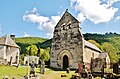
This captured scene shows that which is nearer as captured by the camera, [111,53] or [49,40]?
[111,53]

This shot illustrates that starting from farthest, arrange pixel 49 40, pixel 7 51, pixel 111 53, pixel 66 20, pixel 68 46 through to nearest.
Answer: pixel 49 40 < pixel 111 53 < pixel 7 51 < pixel 66 20 < pixel 68 46

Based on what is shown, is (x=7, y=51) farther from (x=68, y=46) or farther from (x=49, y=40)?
(x=49, y=40)

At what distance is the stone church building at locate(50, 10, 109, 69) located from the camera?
42812mm

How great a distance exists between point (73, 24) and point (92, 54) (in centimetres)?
987

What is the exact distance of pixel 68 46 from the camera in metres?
44.2

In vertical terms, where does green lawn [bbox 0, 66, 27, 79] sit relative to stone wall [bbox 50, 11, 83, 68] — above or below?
below

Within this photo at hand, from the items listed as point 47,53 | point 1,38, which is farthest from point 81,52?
point 47,53

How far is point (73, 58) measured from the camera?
43.4m

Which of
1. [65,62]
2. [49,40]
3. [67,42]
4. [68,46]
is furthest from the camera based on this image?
[49,40]

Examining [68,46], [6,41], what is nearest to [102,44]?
[68,46]

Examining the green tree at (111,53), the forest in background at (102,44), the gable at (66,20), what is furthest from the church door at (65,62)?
the forest in background at (102,44)

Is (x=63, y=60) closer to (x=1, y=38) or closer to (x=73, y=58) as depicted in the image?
(x=73, y=58)

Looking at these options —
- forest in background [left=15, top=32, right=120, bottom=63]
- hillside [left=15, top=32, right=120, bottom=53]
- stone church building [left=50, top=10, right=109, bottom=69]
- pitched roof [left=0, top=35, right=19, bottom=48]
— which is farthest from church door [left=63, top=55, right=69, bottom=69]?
hillside [left=15, top=32, right=120, bottom=53]

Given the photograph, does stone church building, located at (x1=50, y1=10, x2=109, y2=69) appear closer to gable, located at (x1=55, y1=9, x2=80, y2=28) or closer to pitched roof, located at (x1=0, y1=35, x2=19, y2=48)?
gable, located at (x1=55, y1=9, x2=80, y2=28)
